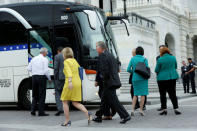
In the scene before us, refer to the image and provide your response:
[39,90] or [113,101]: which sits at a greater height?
[39,90]

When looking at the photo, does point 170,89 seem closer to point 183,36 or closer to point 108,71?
point 108,71

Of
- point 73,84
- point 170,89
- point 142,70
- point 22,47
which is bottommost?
point 170,89

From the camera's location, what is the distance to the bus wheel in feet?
45.6

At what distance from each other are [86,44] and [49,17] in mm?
1628

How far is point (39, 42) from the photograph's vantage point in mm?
13570

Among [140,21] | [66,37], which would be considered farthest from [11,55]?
[140,21]

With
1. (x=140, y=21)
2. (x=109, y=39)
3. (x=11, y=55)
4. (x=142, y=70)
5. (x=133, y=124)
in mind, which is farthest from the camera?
(x=140, y=21)

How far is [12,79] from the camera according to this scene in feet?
46.4

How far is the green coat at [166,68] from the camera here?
1064cm

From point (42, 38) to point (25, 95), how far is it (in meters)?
2.04

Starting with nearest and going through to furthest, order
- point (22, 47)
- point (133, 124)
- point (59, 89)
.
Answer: point (133, 124) < point (59, 89) < point (22, 47)

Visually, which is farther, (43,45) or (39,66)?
(43,45)

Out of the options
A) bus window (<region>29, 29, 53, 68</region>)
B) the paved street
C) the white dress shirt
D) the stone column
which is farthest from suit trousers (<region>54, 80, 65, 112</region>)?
the stone column

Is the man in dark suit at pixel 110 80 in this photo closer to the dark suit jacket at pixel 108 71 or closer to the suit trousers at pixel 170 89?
the dark suit jacket at pixel 108 71
